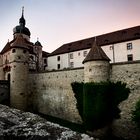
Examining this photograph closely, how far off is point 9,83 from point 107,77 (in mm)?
18901

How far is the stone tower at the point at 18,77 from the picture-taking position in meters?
30.4

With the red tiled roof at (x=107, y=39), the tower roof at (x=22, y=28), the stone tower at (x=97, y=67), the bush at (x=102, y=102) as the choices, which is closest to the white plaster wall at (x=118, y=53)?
the red tiled roof at (x=107, y=39)

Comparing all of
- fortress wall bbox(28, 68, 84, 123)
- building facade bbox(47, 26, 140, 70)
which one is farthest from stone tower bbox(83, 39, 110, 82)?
building facade bbox(47, 26, 140, 70)

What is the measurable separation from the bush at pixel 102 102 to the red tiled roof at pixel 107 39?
46.2ft

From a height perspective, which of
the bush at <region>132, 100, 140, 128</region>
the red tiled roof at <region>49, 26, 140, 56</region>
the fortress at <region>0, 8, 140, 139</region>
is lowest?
the bush at <region>132, 100, 140, 128</region>

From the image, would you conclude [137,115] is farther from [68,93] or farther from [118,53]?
[118,53]

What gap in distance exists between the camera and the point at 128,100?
61.1 feet

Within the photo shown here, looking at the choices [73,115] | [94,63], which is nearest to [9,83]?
[73,115]

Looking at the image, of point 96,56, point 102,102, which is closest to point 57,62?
point 96,56

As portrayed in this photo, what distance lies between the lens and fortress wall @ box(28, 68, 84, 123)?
23.7 metres

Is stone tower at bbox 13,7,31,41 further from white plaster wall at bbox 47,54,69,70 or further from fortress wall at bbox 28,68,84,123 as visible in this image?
fortress wall at bbox 28,68,84,123

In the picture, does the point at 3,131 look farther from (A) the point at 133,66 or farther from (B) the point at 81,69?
(B) the point at 81,69

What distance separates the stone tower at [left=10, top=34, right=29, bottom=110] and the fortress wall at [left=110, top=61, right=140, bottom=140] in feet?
56.0

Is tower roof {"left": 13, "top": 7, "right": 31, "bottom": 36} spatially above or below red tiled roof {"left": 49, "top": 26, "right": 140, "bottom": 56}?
above
